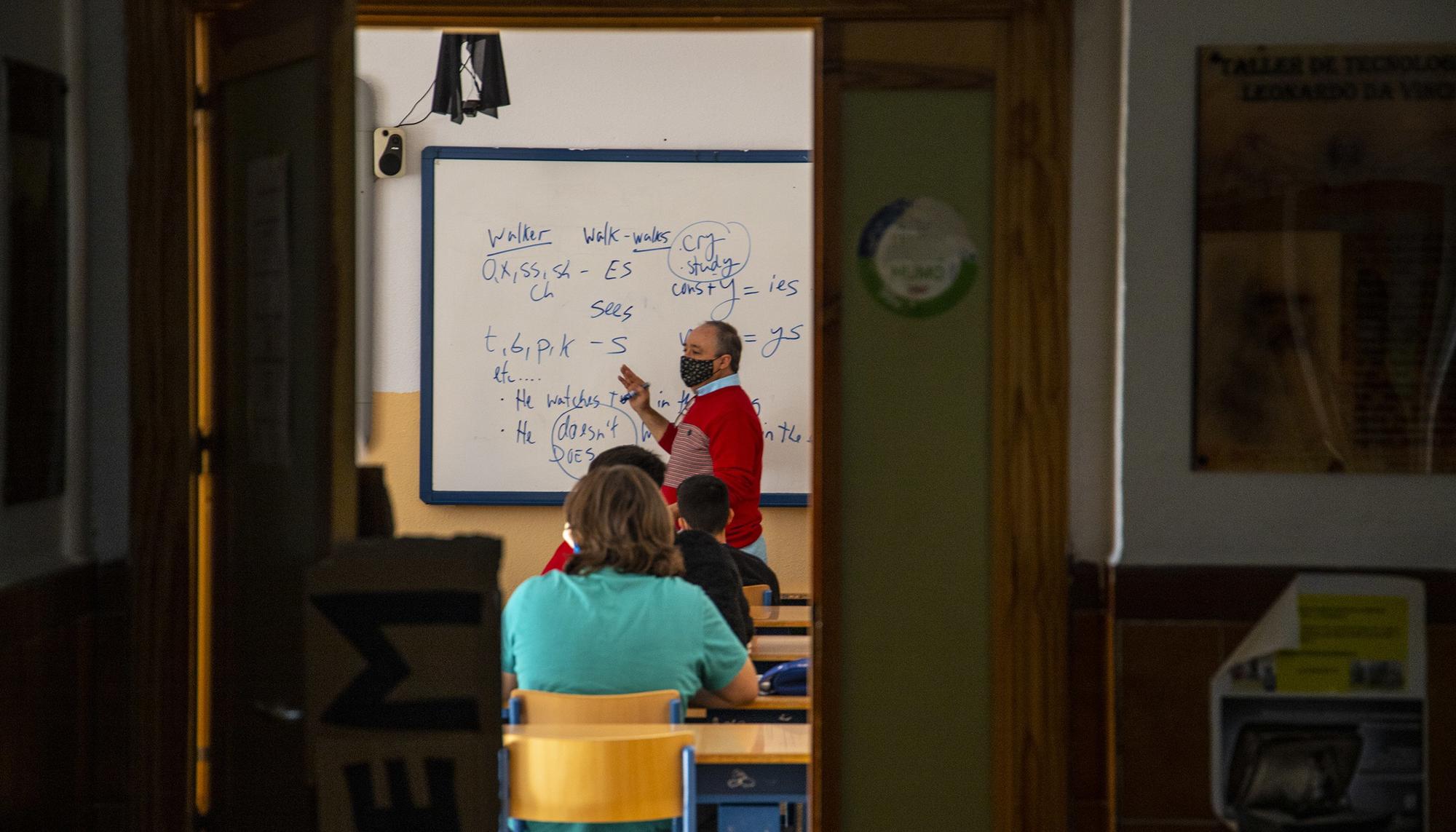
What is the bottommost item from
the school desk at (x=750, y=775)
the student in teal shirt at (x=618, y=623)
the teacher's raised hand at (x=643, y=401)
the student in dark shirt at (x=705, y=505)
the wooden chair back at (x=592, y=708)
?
the school desk at (x=750, y=775)

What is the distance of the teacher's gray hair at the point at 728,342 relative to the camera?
4.39 meters

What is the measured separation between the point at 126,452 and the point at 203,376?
0.58 feet

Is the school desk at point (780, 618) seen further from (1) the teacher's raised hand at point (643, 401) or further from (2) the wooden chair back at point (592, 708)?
(2) the wooden chair back at point (592, 708)

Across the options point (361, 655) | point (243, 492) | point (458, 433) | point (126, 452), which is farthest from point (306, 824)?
point (458, 433)

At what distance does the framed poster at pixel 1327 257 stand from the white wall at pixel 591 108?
10.1 ft

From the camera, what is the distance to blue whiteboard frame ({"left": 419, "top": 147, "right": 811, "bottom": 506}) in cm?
497

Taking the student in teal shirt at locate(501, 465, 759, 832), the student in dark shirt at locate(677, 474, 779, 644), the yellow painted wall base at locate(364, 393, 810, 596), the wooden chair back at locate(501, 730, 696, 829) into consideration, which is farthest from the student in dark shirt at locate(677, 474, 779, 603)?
the yellow painted wall base at locate(364, 393, 810, 596)

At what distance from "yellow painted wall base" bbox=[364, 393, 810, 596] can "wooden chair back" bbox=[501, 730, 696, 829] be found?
2763 mm

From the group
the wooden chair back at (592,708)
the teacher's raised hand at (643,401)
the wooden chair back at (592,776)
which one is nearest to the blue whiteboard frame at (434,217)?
the teacher's raised hand at (643,401)

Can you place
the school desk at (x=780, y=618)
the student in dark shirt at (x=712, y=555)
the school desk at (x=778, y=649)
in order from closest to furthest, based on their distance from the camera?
the student in dark shirt at (x=712, y=555)
the school desk at (x=778, y=649)
the school desk at (x=780, y=618)

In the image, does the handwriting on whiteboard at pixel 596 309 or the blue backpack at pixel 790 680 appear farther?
the handwriting on whiteboard at pixel 596 309

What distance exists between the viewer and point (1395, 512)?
2.06 meters

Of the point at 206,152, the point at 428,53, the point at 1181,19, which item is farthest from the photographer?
the point at 428,53

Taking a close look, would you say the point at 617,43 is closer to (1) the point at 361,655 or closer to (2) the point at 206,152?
(2) the point at 206,152
